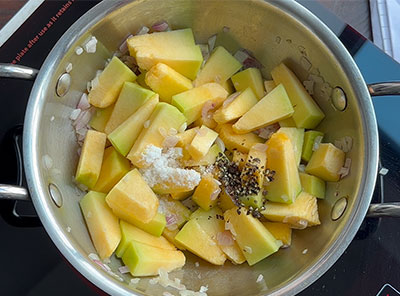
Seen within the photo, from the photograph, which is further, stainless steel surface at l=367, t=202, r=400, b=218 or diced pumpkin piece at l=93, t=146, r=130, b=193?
diced pumpkin piece at l=93, t=146, r=130, b=193

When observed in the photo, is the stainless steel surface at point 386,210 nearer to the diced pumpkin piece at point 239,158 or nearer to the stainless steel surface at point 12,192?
the diced pumpkin piece at point 239,158

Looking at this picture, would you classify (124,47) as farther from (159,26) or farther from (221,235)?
(221,235)

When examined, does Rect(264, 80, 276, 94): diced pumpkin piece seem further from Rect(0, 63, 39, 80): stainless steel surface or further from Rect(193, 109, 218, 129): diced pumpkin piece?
Rect(0, 63, 39, 80): stainless steel surface

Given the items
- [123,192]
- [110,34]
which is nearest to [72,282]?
[123,192]

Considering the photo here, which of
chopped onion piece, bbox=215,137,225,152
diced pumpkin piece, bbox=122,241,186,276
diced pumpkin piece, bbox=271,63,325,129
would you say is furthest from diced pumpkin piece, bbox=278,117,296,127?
diced pumpkin piece, bbox=122,241,186,276

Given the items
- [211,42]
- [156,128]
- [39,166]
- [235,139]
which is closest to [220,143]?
[235,139]

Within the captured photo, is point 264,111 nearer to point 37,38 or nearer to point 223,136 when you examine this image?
point 223,136

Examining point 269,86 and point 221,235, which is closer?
point 221,235
